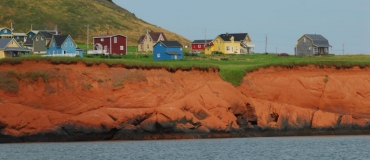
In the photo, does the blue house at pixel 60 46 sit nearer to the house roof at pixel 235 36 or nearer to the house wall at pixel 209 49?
the house wall at pixel 209 49

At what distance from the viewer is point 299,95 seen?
60.8 metres

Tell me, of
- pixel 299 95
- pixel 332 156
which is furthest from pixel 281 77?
pixel 332 156

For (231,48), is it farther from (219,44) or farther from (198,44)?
(198,44)

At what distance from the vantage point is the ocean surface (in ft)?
Result: 136

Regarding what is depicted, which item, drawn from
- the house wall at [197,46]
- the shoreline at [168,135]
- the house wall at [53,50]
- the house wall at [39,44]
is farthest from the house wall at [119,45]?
the shoreline at [168,135]

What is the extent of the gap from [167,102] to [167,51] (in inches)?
1629

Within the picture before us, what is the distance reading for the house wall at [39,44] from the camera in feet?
351

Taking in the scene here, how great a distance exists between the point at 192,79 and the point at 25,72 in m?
13.6

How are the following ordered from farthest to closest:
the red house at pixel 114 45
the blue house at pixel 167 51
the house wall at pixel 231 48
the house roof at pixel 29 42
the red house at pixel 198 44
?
1. the red house at pixel 198 44
2. the house wall at pixel 231 48
3. the house roof at pixel 29 42
4. the red house at pixel 114 45
5. the blue house at pixel 167 51

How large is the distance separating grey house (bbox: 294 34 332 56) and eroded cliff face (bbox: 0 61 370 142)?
4309 cm

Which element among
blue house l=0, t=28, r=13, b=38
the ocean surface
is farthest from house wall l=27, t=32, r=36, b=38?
the ocean surface

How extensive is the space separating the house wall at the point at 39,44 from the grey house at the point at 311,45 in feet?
123

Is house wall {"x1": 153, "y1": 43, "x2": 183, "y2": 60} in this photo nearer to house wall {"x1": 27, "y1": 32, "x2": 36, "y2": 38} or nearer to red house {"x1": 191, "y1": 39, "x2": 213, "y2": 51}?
house wall {"x1": 27, "y1": 32, "x2": 36, "y2": 38}

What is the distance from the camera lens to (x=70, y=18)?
133 meters
